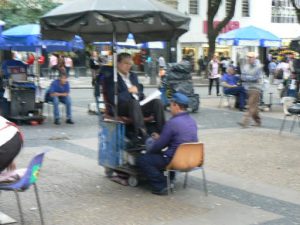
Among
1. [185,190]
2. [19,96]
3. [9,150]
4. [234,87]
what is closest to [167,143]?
[185,190]

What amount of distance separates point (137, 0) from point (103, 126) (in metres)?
1.73

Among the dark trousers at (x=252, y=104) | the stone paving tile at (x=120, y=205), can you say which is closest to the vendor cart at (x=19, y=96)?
the dark trousers at (x=252, y=104)

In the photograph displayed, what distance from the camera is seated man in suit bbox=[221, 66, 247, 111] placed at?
16500 mm

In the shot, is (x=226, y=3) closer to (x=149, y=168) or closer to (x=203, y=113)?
(x=203, y=113)

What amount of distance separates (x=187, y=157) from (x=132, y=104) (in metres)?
1.09

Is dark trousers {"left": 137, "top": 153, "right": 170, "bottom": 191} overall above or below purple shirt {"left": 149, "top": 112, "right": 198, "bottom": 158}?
below

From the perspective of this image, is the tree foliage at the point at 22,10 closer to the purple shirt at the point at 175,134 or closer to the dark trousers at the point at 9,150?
the purple shirt at the point at 175,134

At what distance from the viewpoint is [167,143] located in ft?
21.5

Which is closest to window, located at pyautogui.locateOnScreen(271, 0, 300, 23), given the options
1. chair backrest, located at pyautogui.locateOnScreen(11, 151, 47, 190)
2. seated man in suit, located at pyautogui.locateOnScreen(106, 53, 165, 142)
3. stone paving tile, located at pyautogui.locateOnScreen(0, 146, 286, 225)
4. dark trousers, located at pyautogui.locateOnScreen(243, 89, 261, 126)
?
dark trousers, located at pyautogui.locateOnScreen(243, 89, 261, 126)

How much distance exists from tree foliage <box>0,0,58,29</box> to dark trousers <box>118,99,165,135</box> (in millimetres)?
11137

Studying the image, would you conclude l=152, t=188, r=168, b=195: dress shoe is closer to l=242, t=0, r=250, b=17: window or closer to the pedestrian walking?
the pedestrian walking

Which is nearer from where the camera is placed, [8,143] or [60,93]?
[8,143]

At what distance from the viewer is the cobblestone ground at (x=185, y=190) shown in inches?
228

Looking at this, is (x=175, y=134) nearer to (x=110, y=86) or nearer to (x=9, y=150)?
(x=110, y=86)
